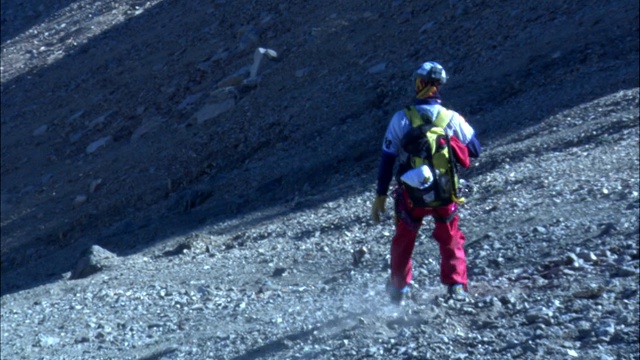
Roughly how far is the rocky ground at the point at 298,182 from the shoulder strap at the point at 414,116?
119 centimetres

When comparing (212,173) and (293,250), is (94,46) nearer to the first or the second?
(212,173)

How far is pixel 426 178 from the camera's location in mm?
6781

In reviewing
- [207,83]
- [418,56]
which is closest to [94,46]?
[207,83]

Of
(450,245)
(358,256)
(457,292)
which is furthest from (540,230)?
(450,245)

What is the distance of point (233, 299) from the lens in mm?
9625

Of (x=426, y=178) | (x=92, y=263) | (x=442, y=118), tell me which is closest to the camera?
(x=426, y=178)

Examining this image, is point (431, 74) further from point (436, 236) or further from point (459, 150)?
point (436, 236)

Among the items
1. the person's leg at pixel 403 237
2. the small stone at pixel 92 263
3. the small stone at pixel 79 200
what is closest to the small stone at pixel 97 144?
the small stone at pixel 79 200

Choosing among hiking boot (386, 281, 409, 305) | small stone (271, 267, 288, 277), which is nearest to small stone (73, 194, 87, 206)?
small stone (271, 267, 288, 277)

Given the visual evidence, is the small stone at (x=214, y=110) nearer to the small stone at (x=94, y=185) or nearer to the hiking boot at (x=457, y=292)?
the small stone at (x=94, y=185)

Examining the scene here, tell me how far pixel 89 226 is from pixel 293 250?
684cm

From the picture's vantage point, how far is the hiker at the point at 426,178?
692 centimetres

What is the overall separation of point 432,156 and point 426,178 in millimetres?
155

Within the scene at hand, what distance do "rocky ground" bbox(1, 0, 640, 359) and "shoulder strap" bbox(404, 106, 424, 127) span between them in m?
1.19
